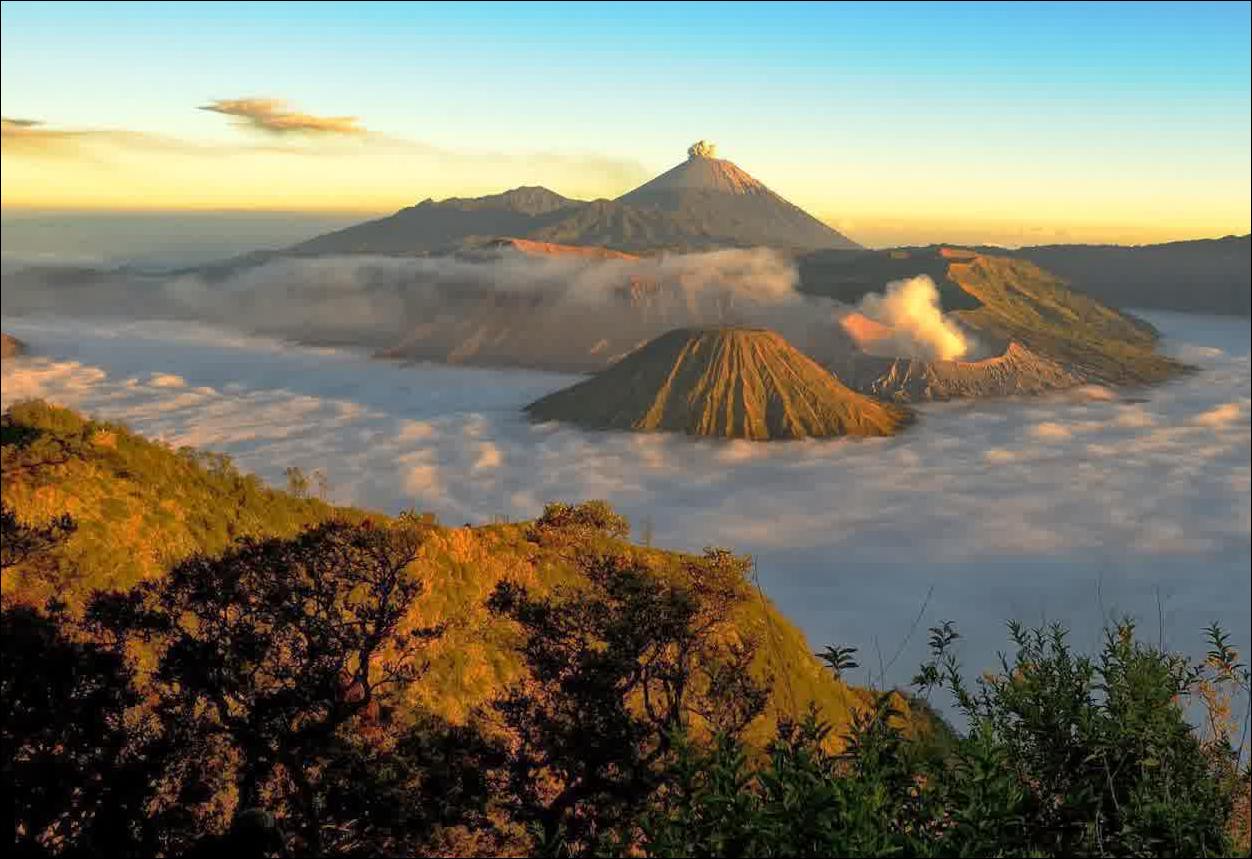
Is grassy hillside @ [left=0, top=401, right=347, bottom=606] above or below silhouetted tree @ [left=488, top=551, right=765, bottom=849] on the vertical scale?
above

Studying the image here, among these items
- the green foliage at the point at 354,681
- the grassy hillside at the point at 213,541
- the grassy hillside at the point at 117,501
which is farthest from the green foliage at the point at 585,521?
the grassy hillside at the point at 117,501

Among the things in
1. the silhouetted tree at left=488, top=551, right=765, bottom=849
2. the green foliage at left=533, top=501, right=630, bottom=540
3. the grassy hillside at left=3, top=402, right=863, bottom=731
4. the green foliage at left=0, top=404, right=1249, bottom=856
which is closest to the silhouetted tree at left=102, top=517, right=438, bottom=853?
the green foliage at left=0, top=404, right=1249, bottom=856

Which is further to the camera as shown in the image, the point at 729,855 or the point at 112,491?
the point at 112,491

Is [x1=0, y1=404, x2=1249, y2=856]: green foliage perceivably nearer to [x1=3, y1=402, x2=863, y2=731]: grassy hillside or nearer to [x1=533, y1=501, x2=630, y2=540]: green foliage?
[x1=3, y1=402, x2=863, y2=731]: grassy hillside

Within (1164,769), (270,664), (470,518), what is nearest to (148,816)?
(270,664)

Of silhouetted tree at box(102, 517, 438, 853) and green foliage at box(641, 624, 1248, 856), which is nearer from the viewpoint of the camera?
green foliage at box(641, 624, 1248, 856)

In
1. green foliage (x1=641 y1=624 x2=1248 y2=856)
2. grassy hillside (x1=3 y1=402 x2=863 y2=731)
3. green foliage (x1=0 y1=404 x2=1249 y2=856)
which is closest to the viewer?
green foliage (x1=641 y1=624 x2=1248 y2=856)

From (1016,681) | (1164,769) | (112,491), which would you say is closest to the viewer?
(1164,769)

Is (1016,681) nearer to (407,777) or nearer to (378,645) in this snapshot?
(407,777)

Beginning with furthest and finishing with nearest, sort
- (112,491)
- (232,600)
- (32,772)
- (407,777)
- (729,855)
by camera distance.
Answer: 1. (112,491)
2. (232,600)
3. (407,777)
4. (32,772)
5. (729,855)
